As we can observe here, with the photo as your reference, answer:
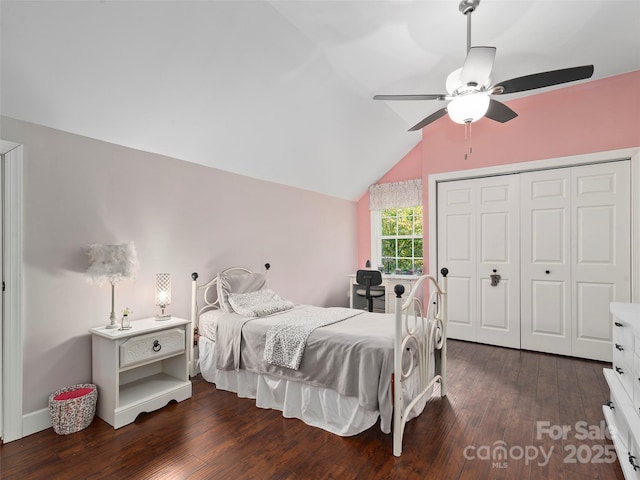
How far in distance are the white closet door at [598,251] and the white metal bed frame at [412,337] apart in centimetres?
200

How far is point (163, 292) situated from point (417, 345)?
213cm

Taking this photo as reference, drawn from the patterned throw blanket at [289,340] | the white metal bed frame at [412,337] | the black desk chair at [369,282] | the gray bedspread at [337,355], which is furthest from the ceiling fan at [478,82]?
the black desk chair at [369,282]

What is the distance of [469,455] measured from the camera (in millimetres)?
2004

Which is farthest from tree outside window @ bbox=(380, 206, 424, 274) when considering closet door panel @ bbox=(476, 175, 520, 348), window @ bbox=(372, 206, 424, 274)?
closet door panel @ bbox=(476, 175, 520, 348)

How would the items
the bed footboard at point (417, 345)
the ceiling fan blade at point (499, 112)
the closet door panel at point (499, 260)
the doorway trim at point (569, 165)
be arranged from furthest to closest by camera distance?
1. the closet door panel at point (499, 260)
2. the doorway trim at point (569, 165)
3. the ceiling fan blade at point (499, 112)
4. the bed footboard at point (417, 345)

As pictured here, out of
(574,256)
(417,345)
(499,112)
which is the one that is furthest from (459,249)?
(417,345)

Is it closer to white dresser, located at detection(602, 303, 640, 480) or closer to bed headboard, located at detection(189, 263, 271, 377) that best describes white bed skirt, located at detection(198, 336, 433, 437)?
bed headboard, located at detection(189, 263, 271, 377)

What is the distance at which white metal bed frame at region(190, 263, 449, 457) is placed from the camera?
2.01 m

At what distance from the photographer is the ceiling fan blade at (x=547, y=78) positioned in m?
2.04

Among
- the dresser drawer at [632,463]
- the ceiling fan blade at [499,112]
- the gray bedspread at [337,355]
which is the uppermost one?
the ceiling fan blade at [499,112]

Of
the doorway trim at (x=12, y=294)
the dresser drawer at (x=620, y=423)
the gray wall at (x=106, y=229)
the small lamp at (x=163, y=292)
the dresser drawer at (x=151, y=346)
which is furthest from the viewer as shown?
the small lamp at (x=163, y=292)

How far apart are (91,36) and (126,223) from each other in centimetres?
137

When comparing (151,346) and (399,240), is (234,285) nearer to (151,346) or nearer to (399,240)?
(151,346)

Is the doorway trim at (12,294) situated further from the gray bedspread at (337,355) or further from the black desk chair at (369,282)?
the black desk chair at (369,282)
